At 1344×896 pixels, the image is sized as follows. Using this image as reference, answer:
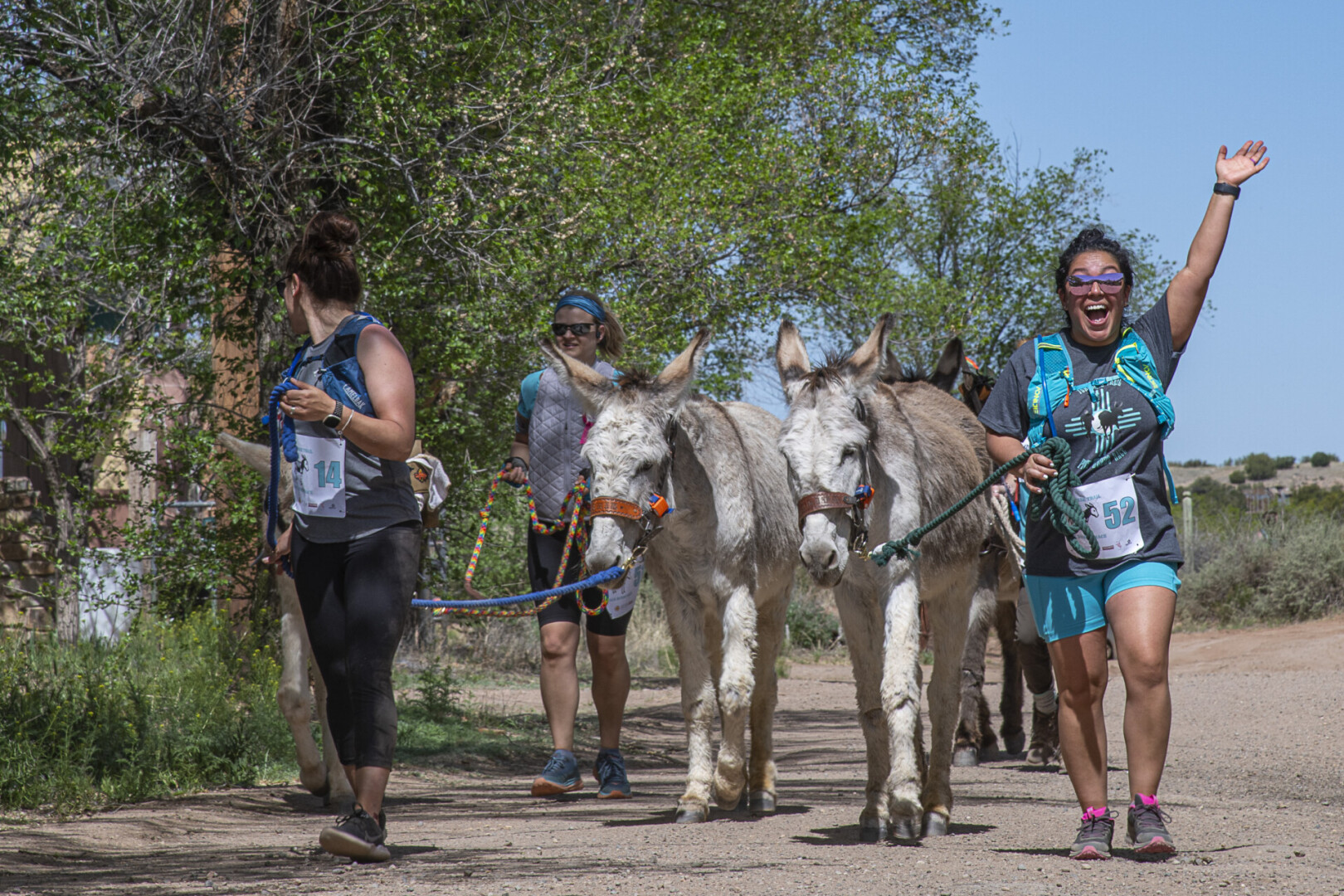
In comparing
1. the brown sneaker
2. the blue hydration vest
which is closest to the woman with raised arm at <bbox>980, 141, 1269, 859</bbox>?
the blue hydration vest

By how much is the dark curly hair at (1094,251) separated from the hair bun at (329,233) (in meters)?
2.52

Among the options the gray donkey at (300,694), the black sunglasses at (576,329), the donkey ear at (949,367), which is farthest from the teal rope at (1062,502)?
the gray donkey at (300,694)

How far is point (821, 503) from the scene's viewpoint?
467cm

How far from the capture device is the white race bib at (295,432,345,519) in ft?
14.2

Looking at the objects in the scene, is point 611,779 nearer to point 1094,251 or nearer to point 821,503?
point 821,503

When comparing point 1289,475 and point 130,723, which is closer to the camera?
point 130,723

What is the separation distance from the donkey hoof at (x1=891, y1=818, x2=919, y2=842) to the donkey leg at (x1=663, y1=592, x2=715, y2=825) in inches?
36.9

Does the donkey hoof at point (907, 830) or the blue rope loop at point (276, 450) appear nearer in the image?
the blue rope loop at point (276, 450)

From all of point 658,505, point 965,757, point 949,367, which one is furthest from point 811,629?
point 658,505

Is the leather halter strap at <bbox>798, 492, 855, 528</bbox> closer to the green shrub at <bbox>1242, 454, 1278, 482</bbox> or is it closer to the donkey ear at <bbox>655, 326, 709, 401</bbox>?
the donkey ear at <bbox>655, 326, 709, 401</bbox>

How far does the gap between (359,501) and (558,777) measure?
2474mm

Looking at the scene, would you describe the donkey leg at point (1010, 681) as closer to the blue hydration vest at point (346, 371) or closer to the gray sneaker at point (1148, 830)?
the gray sneaker at point (1148, 830)

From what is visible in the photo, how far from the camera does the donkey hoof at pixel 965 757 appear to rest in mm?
7777

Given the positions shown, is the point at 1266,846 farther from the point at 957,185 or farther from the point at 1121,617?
the point at 957,185
